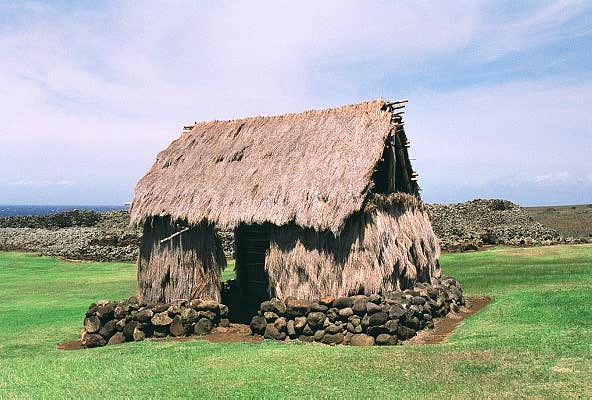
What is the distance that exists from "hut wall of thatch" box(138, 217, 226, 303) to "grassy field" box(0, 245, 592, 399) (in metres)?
1.99

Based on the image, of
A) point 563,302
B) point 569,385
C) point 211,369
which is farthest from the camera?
point 563,302

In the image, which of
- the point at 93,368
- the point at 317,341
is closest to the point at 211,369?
the point at 93,368

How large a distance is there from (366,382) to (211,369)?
303 cm

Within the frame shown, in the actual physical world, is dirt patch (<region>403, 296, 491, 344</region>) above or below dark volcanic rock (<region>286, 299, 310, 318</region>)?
below

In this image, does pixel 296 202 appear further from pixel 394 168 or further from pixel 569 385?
pixel 569 385

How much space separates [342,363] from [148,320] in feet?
22.1

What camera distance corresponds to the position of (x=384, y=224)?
13.9 meters

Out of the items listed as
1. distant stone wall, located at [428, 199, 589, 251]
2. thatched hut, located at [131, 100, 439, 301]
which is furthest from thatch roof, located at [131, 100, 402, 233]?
distant stone wall, located at [428, 199, 589, 251]

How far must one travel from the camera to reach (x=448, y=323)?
14.1 meters

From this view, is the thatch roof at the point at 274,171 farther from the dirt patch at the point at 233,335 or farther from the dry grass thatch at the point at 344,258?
the dirt patch at the point at 233,335

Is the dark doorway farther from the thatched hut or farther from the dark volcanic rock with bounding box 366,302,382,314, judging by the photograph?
the dark volcanic rock with bounding box 366,302,382,314

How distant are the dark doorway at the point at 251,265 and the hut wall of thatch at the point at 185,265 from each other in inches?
113

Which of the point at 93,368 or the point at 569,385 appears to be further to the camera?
the point at 93,368

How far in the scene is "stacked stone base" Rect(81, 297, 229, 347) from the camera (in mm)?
14258
